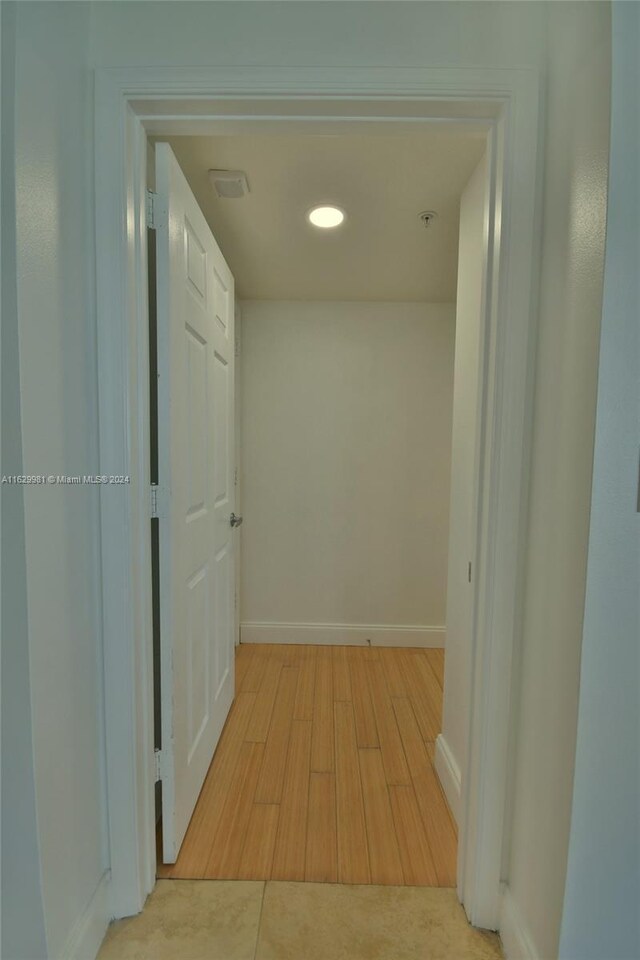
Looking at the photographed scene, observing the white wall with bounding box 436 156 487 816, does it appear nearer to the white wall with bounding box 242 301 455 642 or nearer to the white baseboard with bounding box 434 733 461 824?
the white baseboard with bounding box 434 733 461 824

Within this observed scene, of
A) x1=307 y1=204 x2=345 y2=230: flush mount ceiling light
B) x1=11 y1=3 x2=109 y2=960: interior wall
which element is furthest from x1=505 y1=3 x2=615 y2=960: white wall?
x1=11 y1=3 x2=109 y2=960: interior wall

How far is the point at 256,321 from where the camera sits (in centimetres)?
279

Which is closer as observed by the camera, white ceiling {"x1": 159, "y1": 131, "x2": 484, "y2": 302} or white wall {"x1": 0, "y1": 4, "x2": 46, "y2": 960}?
white wall {"x1": 0, "y1": 4, "x2": 46, "y2": 960}

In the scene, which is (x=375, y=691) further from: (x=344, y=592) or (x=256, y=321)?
(x=256, y=321)

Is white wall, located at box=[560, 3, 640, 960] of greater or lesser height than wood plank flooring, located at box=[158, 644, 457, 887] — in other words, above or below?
above

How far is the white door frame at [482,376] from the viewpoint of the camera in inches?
41.4

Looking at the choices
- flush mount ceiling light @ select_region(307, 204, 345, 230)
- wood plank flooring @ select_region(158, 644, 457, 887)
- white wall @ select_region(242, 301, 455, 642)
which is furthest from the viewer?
white wall @ select_region(242, 301, 455, 642)

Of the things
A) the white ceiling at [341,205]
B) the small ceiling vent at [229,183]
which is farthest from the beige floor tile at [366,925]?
the small ceiling vent at [229,183]

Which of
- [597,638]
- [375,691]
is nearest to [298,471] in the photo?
[375,691]

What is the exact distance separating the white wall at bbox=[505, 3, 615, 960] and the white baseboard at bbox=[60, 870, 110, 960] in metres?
1.07

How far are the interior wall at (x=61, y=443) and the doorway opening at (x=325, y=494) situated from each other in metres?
0.21

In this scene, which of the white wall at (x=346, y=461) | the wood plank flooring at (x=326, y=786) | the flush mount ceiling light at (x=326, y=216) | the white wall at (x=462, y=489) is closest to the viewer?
the wood plank flooring at (x=326, y=786)

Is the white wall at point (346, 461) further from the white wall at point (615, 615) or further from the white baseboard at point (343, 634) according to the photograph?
the white wall at point (615, 615)

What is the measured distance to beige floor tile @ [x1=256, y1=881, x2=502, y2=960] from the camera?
109cm
